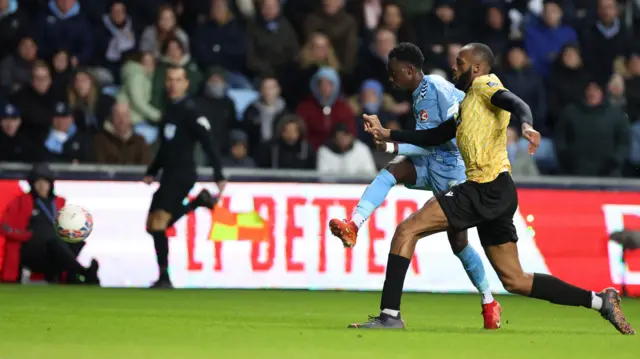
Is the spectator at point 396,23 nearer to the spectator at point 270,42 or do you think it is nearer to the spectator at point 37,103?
the spectator at point 270,42

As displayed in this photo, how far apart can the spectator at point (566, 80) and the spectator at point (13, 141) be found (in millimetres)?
7214

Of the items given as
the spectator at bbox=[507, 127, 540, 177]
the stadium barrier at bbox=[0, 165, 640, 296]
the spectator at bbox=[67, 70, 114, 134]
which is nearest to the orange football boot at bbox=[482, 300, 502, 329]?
the stadium barrier at bbox=[0, 165, 640, 296]

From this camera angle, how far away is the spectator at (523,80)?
19438mm

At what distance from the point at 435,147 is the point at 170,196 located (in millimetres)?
5433

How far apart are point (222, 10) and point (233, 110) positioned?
1778 millimetres

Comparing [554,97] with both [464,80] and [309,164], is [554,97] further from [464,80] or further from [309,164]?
[464,80]

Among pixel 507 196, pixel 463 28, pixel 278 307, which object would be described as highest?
pixel 463 28

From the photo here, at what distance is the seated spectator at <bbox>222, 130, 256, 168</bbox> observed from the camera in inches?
693

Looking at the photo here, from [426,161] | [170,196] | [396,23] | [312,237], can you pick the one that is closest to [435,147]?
[426,161]

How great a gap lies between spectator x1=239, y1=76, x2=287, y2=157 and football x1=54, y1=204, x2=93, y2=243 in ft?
11.6

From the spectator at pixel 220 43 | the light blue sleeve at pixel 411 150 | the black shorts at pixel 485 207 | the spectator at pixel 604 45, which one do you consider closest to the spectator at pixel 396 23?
the spectator at pixel 220 43

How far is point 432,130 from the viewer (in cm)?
1055

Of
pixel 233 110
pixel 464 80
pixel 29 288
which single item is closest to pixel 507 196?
pixel 464 80

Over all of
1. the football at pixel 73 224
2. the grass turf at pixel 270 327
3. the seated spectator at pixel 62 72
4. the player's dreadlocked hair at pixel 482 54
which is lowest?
the grass turf at pixel 270 327
